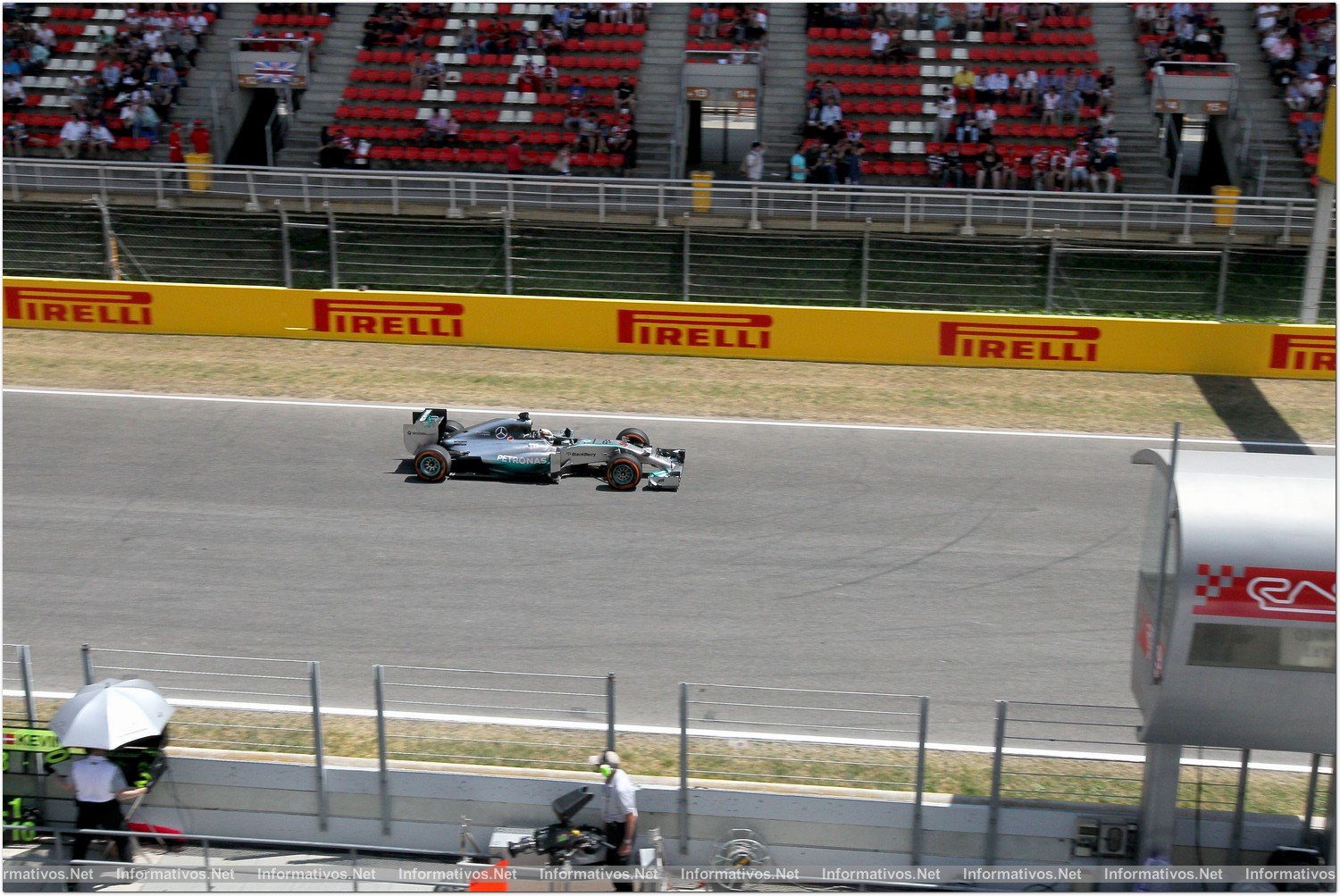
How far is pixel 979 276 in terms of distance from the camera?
2067 centimetres

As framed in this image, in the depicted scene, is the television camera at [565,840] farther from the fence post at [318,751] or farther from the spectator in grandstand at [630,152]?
the spectator in grandstand at [630,152]

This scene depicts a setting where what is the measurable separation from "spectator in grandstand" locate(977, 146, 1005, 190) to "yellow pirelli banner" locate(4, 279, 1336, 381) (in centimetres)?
544

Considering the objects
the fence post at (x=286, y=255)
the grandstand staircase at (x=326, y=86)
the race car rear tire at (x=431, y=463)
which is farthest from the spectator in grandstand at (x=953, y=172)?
the race car rear tire at (x=431, y=463)

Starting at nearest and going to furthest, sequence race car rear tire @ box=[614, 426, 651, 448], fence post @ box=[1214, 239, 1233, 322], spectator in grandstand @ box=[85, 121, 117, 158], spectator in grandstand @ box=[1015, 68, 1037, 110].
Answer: race car rear tire @ box=[614, 426, 651, 448] → fence post @ box=[1214, 239, 1233, 322] → spectator in grandstand @ box=[1015, 68, 1037, 110] → spectator in grandstand @ box=[85, 121, 117, 158]

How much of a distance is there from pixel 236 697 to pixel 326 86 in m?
19.4

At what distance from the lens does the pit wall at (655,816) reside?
30.5 feet

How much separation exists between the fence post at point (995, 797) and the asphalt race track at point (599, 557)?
1.44m

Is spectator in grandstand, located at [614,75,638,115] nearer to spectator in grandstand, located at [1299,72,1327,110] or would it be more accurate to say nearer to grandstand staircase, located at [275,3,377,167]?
grandstand staircase, located at [275,3,377,167]

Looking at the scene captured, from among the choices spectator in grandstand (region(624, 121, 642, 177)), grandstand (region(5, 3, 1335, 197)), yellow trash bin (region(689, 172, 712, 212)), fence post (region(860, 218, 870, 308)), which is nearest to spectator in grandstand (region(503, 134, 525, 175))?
grandstand (region(5, 3, 1335, 197))

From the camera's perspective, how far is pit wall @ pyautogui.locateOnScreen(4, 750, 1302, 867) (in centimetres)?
928

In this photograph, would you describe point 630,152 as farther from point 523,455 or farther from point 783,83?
point 523,455

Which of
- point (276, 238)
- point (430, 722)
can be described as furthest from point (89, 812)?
point (276, 238)

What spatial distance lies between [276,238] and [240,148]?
589 centimetres

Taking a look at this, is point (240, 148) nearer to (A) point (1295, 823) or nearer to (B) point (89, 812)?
(B) point (89, 812)
